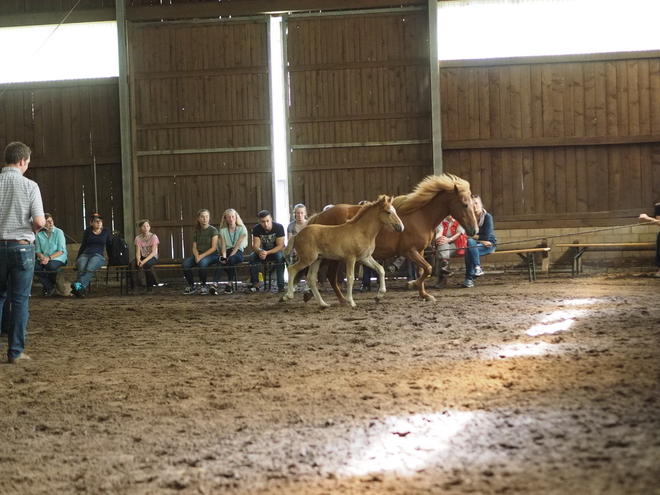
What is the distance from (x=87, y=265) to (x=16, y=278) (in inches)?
265

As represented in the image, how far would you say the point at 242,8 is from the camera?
14.4 metres

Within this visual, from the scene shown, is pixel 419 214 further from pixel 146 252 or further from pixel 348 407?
pixel 348 407

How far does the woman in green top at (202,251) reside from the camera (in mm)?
11922

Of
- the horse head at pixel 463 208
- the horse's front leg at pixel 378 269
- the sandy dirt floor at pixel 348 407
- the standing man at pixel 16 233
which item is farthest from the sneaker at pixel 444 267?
the standing man at pixel 16 233

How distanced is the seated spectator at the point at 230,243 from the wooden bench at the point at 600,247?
5.57 metres

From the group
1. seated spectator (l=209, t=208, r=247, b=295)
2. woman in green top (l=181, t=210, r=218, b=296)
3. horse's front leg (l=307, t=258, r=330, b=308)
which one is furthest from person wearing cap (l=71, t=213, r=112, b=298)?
horse's front leg (l=307, t=258, r=330, b=308)

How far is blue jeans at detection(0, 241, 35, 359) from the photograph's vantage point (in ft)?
18.5

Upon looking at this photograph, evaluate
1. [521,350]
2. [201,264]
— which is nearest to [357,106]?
[201,264]

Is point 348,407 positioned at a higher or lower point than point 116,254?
lower

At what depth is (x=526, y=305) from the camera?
26.1 feet

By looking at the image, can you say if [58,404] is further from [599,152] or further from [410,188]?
[599,152]

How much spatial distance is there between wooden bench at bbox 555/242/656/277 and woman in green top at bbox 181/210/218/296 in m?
6.00

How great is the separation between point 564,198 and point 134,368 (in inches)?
418

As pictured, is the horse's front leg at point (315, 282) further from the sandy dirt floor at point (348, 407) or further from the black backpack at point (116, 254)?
the black backpack at point (116, 254)
